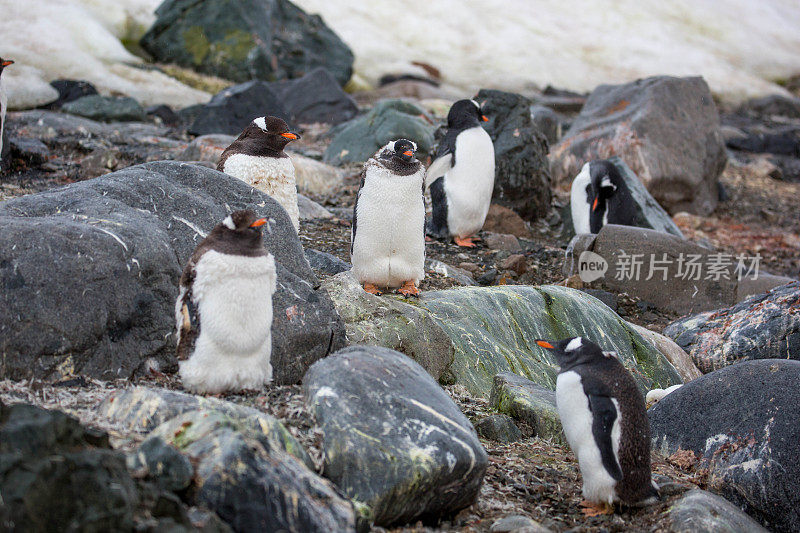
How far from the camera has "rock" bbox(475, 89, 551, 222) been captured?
38.4 ft

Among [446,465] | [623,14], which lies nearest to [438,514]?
[446,465]

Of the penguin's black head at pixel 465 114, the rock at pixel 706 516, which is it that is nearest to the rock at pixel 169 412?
the rock at pixel 706 516

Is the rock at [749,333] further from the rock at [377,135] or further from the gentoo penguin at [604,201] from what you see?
the rock at [377,135]

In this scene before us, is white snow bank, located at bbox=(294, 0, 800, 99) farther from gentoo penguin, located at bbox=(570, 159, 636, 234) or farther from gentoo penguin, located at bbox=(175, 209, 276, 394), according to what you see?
gentoo penguin, located at bbox=(175, 209, 276, 394)

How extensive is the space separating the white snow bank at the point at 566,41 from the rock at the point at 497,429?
23.6m

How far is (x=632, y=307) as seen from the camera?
968 cm

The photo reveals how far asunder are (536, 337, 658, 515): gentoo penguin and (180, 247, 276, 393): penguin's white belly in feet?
6.20

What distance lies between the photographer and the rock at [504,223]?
11438mm

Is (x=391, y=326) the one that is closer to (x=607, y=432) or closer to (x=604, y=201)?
(x=607, y=432)

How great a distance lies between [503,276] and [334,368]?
5.42 metres

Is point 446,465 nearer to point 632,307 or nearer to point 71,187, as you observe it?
point 71,187

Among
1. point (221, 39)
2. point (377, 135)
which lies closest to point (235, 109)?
point (377, 135)

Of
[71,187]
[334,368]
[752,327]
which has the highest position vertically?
[71,187]

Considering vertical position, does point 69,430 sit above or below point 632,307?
above
